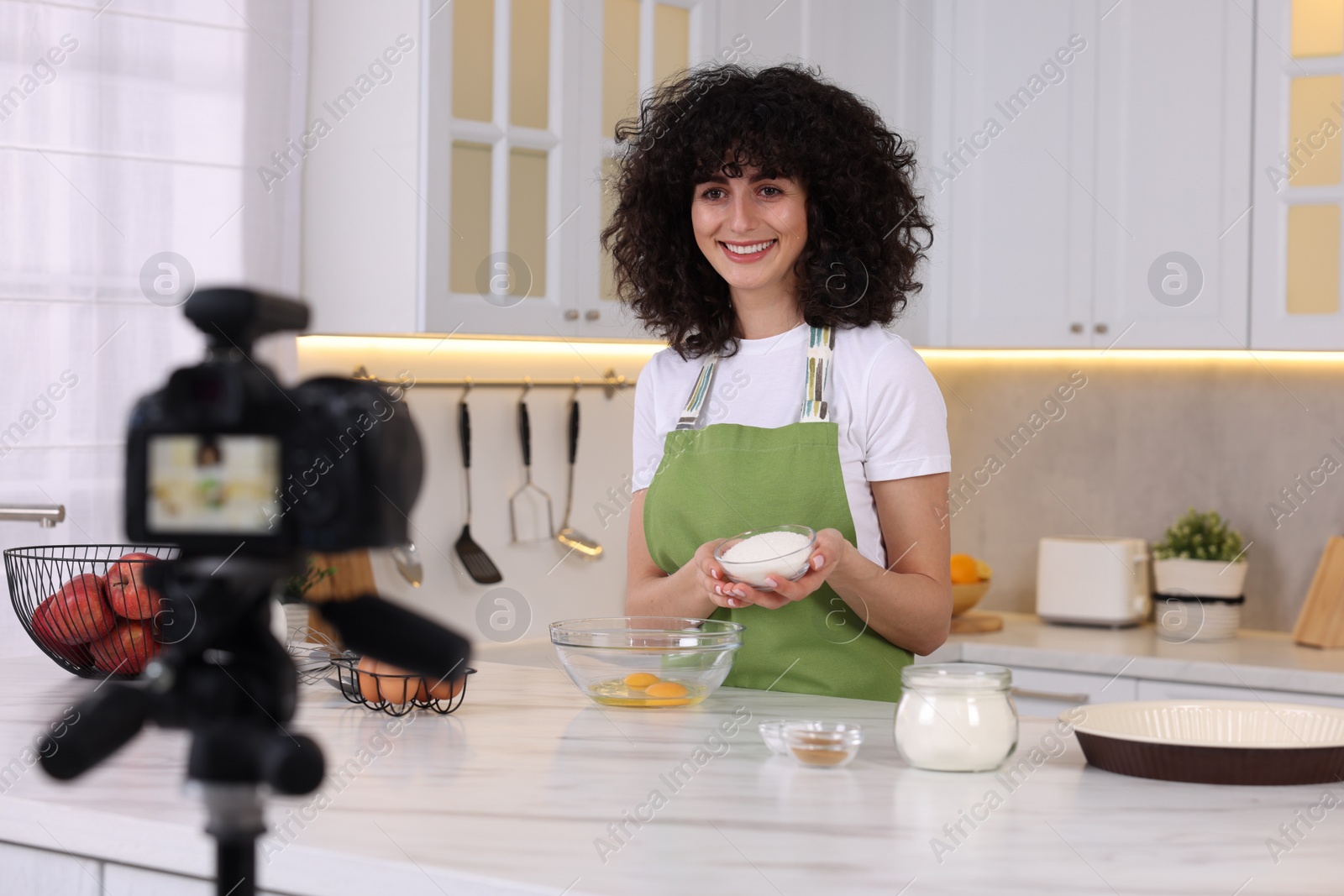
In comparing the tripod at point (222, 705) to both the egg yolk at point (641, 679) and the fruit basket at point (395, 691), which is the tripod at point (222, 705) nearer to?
the fruit basket at point (395, 691)

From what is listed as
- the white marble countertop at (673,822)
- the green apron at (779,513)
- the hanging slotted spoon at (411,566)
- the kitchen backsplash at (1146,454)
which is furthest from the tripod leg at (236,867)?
the kitchen backsplash at (1146,454)

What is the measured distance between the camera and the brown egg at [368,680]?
4.64 ft

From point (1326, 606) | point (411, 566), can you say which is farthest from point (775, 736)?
point (1326, 606)

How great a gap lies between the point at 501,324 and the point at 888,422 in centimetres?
102

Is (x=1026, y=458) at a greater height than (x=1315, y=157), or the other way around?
(x=1315, y=157)

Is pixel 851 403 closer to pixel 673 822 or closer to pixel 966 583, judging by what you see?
pixel 673 822

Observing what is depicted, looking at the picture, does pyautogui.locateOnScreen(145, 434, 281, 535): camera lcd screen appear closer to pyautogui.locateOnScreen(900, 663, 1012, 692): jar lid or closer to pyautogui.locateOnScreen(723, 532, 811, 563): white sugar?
pyautogui.locateOnScreen(900, 663, 1012, 692): jar lid

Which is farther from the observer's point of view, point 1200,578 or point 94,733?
point 1200,578

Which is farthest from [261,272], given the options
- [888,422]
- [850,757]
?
[850,757]

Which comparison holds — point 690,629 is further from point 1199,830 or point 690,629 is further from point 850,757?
point 1199,830

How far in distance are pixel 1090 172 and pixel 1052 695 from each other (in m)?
1.15

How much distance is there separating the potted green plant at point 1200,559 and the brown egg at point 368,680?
226 cm

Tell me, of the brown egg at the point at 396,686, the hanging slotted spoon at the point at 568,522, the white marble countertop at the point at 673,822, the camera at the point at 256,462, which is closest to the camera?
the camera at the point at 256,462

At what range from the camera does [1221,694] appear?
2.72 meters
